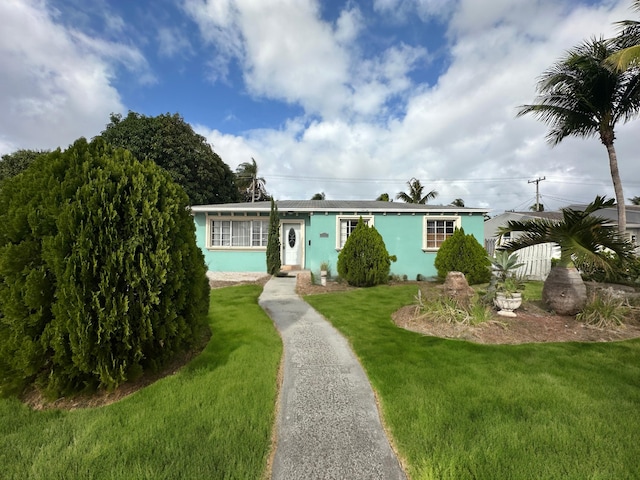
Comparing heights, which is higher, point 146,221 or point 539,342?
point 146,221

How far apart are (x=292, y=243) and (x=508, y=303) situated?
8965 mm

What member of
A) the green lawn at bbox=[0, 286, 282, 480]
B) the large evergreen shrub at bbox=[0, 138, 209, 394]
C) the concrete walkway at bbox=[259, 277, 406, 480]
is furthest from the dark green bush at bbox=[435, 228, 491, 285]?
the large evergreen shrub at bbox=[0, 138, 209, 394]

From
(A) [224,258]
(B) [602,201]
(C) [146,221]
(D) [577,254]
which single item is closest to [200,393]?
(C) [146,221]

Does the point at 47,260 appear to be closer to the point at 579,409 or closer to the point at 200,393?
the point at 200,393

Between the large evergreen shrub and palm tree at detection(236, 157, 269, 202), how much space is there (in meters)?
31.4

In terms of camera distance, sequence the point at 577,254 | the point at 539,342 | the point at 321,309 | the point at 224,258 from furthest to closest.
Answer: the point at 224,258
the point at 321,309
the point at 577,254
the point at 539,342

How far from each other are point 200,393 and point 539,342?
5087mm

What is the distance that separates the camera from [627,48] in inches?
303

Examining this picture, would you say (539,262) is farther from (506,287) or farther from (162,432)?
(162,432)

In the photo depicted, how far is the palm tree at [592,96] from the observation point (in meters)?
9.26

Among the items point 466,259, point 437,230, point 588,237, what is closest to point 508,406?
point 588,237

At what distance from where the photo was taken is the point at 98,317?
280 cm

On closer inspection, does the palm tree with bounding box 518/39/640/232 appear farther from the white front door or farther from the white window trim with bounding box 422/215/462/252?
the white front door

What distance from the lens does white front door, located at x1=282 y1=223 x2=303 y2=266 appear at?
13.0m
